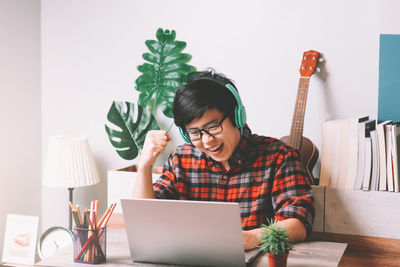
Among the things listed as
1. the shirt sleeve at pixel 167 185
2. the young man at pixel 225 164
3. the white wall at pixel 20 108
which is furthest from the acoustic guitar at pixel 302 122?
the white wall at pixel 20 108

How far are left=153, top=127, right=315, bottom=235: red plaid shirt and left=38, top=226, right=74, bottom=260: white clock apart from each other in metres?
0.86

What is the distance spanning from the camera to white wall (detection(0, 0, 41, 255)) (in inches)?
103

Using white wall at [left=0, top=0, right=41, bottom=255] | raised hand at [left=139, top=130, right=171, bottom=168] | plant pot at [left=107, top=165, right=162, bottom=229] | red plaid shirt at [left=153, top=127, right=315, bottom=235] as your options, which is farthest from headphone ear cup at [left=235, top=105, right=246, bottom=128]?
white wall at [left=0, top=0, right=41, bottom=255]

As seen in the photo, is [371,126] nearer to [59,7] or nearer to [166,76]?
[166,76]

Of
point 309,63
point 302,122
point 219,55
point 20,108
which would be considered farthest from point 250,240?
point 20,108

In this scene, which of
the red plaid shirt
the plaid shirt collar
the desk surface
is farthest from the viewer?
the plaid shirt collar

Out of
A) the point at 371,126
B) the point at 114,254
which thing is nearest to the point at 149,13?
the point at 371,126

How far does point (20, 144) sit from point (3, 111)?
0.76 feet

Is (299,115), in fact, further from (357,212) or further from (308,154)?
(357,212)

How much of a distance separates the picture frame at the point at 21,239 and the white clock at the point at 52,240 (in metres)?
0.14

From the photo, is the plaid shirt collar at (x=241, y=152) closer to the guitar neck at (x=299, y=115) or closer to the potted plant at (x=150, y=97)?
the guitar neck at (x=299, y=115)

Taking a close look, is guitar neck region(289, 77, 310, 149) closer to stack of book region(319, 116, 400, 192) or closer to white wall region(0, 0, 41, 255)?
stack of book region(319, 116, 400, 192)

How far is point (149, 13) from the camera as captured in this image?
8.42ft

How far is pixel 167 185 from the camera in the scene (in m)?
1.88
